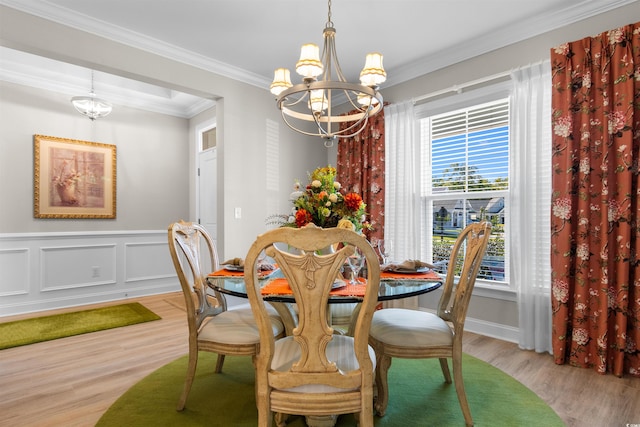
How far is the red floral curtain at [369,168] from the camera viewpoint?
13.2 ft

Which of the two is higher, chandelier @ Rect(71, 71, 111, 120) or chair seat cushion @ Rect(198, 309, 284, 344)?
chandelier @ Rect(71, 71, 111, 120)

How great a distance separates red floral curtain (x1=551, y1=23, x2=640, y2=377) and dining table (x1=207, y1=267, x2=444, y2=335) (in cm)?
128

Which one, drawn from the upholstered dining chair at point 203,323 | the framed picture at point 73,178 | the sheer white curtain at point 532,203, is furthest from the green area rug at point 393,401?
the framed picture at point 73,178

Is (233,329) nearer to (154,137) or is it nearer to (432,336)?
(432,336)

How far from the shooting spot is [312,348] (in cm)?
136

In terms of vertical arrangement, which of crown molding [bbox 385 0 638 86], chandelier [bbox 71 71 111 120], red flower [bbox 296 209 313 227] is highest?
crown molding [bbox 385 0 638 86]

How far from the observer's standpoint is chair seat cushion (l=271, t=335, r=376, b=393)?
137 centimetres

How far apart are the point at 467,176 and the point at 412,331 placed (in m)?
2.12

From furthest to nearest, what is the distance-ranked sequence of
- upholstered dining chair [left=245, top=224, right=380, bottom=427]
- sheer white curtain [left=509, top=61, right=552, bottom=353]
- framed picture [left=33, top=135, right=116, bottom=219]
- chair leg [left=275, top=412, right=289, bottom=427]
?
framed picture [left=33, top=135, right=116, bottom=219], sheer white curtain [left=509, top=61, right=552, bottom=353], chair leg [left=275, top=412, right=289, bottom=427], upholstered dining chair [left=245, top=224, right=380, bottom=427]

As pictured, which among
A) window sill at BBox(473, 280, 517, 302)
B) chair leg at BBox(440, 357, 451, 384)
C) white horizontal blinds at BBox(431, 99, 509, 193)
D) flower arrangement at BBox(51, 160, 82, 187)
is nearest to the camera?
chair leg at BBox(440, 357, 451, 384)

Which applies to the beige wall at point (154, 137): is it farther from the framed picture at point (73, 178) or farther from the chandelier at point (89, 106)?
the chandelier at point (89, 106)

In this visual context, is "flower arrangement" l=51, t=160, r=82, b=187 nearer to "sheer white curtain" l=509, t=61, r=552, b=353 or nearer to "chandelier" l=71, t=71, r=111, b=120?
"chandelier" l=71, t=71, r=111, b=120

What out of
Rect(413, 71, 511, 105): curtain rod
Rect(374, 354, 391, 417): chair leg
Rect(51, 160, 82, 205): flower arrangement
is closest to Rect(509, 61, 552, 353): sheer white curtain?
Rect(413, 71, 511, 105): curtain rod

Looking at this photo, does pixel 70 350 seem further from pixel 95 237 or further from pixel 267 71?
pixel 267 71
